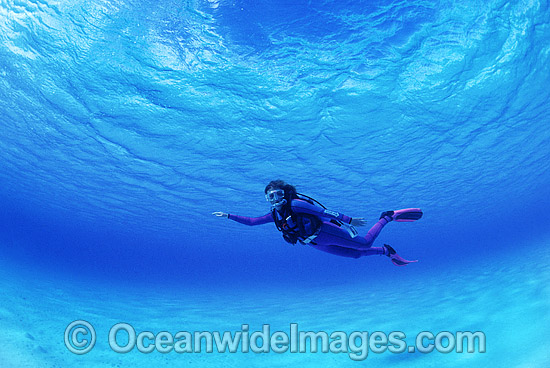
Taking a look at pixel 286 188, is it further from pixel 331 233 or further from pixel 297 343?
pixel 297 343

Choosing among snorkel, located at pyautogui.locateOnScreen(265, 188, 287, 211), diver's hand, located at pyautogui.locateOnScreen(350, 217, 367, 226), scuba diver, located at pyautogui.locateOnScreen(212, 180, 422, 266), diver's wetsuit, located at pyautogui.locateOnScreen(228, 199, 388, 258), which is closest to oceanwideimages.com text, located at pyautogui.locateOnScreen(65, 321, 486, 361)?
diver's wetsuit, located at pyautogui.locateOnScreen(228, 199, 388, 258)

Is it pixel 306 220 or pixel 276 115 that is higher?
pixel 276 115

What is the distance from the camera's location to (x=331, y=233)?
6.89m

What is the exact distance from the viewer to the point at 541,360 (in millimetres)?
5301

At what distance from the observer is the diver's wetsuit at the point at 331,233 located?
6.27 metres

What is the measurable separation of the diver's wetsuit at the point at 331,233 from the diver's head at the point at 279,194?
6.5 inches

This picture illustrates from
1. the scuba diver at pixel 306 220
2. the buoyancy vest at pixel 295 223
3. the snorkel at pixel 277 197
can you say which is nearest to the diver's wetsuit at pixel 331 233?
the scuba diver at pixel 306 220

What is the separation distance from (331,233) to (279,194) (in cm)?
164

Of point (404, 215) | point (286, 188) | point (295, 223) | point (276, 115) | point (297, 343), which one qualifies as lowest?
point (297, 343)

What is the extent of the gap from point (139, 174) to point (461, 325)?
1823 centimetres

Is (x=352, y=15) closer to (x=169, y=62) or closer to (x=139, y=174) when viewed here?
(x=169, y=62)

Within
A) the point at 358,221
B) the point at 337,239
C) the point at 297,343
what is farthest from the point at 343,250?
the point at 297,343

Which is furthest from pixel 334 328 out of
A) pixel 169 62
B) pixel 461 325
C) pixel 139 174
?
pixel 139 174

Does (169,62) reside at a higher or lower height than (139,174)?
lower
